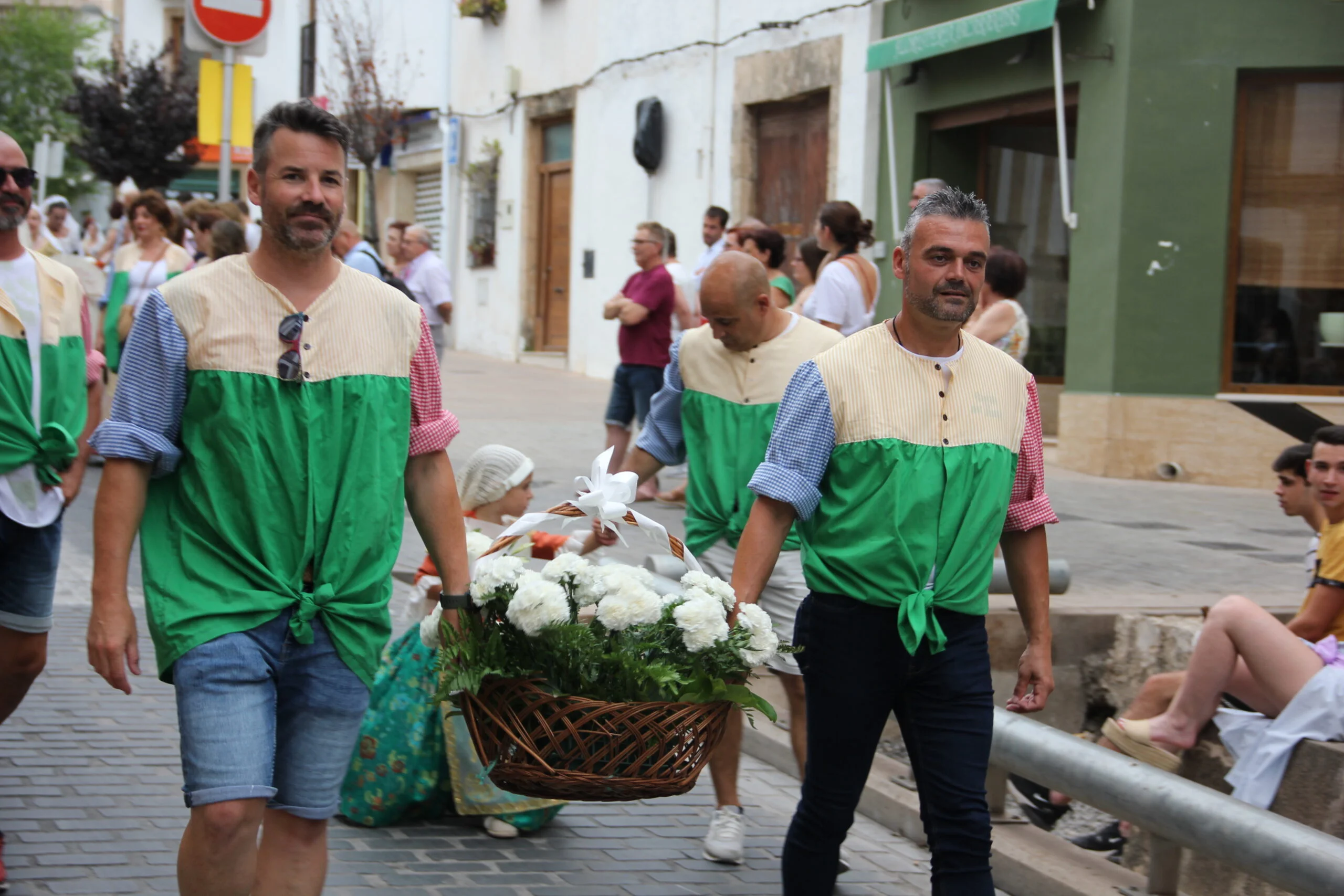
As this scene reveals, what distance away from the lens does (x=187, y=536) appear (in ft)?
11.1

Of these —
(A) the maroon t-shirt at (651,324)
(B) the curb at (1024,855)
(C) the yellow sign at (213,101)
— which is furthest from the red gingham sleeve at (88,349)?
(A) the maroon t-shirt at (651,324)

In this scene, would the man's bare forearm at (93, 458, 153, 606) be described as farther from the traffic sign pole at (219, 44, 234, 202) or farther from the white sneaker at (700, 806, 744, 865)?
the traffic sign pole at (219, 44, 234, 202)

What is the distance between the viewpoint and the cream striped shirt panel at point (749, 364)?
515 centimetres

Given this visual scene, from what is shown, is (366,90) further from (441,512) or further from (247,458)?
(247,458)

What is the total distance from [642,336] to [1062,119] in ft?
13.5

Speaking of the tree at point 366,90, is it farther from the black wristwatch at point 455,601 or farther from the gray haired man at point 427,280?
the black wristwatch at point 455,601

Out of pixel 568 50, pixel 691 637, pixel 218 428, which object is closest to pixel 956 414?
pixel 691 637

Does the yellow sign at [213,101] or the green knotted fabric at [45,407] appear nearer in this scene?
the green knotted fabric at [45,407]

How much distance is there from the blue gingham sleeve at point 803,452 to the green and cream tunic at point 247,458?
0.92 m

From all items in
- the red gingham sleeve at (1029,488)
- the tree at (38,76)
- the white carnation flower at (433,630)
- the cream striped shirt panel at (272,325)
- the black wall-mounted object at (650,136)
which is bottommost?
the white carnation flower at (433,630)

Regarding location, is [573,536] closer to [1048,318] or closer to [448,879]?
[448,879]

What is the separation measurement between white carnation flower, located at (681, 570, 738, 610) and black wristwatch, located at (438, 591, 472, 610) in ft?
1.58

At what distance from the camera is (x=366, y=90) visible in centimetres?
2839

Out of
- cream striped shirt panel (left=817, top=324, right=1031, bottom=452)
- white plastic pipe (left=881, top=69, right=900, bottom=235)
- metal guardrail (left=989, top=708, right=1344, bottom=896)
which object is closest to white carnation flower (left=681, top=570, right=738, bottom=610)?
cream striped shirt panel (left=817, top=324, right=1031, bottom=452)
